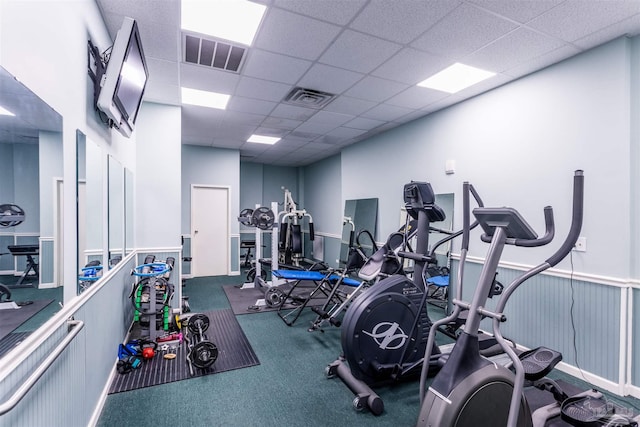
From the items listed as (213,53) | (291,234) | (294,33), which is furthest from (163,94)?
(291,234)

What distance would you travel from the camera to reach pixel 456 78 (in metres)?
3.41

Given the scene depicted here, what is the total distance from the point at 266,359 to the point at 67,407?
1.68 m

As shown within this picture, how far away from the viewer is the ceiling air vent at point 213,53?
8.93 feet

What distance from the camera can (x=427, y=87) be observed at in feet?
11.9

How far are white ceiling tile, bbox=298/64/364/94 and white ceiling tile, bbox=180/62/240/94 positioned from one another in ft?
2.57

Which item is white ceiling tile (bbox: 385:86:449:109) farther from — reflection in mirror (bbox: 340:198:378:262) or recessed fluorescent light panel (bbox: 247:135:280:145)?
recessed fluorescent light panel (bbox: 247:135:280:145)

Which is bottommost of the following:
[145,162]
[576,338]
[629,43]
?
[576,338]

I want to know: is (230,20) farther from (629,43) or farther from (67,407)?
(629,43)

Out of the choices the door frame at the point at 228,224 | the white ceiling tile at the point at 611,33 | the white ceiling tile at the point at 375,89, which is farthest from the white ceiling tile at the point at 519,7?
the door frame at the point at 228,224

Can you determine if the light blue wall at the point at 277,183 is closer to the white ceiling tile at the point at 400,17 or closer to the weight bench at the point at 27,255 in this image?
the white ceiling tile at the point at 400,17

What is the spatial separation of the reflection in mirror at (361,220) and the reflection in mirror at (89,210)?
4.05 metres

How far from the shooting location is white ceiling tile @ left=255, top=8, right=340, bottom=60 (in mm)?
2398

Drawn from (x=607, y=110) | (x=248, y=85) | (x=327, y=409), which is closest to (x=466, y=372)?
(x=327, y=409)

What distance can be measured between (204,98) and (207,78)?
0.68m
